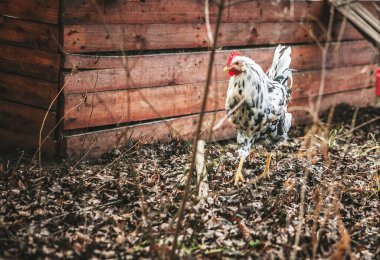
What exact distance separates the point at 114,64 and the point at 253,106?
1.46 meters

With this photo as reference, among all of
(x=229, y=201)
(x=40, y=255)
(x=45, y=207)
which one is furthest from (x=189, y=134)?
(x=40, y=255)

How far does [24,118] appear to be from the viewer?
5.83 metres

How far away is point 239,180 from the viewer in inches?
221

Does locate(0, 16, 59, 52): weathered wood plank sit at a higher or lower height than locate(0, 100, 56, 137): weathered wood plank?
higher

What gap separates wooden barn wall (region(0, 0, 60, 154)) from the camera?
5.45 m

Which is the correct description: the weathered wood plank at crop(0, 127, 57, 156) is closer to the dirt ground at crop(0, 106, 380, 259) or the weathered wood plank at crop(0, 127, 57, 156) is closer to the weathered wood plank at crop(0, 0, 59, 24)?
the dirt ground at crop(0, 106, 380, 259)

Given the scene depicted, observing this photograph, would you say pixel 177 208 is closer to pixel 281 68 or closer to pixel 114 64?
pixel 114 64

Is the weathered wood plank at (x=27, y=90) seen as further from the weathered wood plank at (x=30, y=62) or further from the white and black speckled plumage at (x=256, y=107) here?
the white and black speckled plumage at (x=256, y=107)

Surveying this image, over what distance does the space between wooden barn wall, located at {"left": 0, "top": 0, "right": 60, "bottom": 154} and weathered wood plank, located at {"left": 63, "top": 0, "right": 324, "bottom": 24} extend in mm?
263

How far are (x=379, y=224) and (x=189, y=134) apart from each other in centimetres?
268

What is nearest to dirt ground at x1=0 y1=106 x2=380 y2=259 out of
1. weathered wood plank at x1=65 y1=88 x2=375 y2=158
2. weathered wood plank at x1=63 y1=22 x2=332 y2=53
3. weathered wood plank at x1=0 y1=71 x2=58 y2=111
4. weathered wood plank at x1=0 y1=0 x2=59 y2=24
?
weathered wood plank at x1=65 y1=88 x2=375 y2=158

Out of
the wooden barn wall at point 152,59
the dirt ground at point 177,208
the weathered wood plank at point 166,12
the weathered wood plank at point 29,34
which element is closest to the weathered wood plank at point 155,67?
the wooden barn wall at point 152,59

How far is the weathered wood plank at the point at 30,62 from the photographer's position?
5.50 metres

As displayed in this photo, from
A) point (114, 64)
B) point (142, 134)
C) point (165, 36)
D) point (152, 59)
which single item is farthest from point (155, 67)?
point (142, 134)
